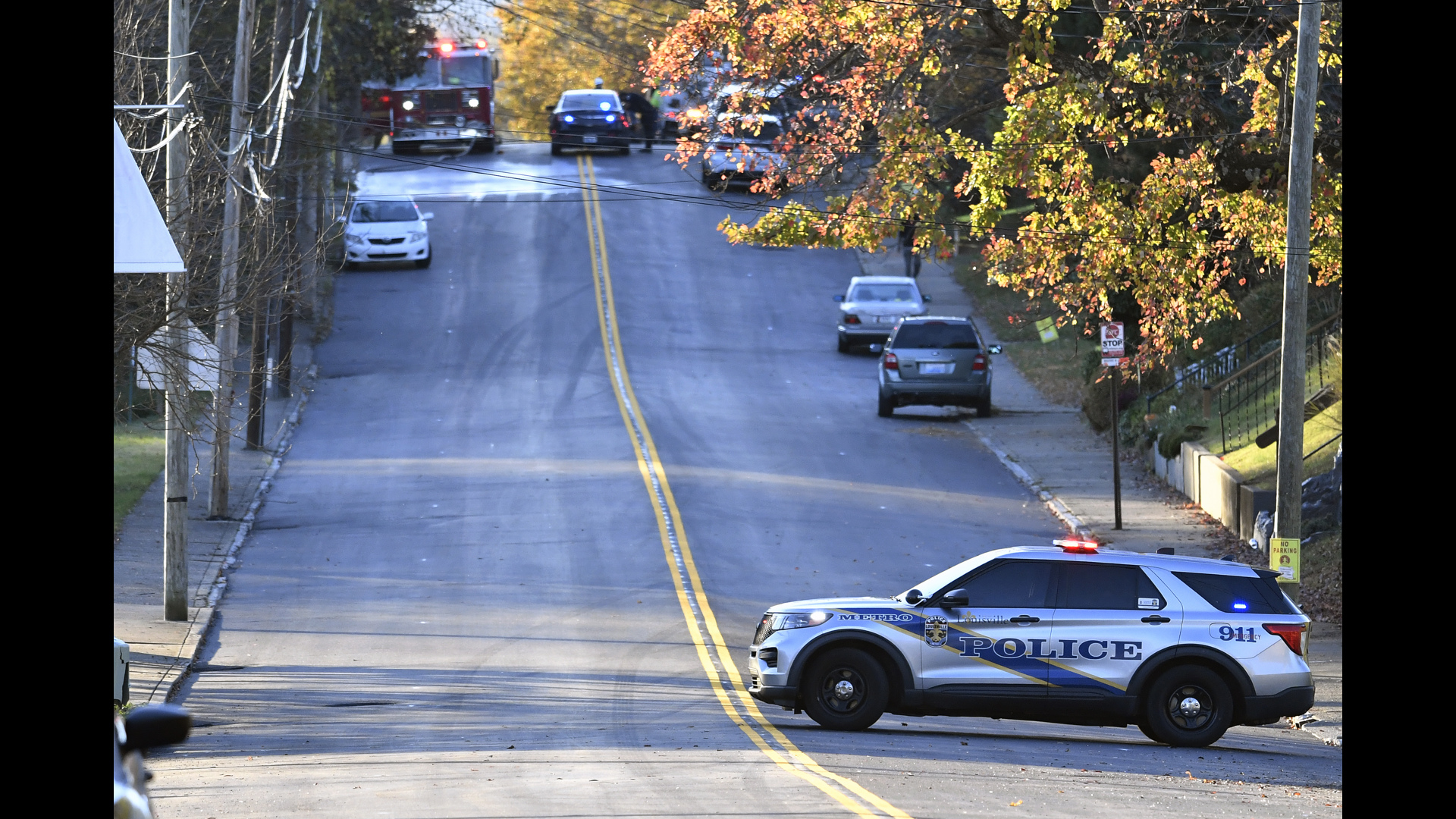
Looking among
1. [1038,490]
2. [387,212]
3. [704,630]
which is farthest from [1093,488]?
[387,212]

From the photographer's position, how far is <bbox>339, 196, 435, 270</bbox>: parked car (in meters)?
42.8

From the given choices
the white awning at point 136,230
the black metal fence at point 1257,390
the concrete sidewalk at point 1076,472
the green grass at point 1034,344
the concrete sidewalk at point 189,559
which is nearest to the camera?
the white awning at point 136,230

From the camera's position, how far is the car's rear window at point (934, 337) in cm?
3022

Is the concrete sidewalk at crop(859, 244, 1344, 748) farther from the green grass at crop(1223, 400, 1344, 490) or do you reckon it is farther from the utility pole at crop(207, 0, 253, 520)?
the utility pole at crop(207, 0, 253, 520)

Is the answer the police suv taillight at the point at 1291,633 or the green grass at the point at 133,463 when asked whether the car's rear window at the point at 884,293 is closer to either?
the green grass at the point at 133,463

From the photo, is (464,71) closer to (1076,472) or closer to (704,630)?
(1076,472)

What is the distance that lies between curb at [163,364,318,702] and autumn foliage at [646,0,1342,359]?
7238 mm

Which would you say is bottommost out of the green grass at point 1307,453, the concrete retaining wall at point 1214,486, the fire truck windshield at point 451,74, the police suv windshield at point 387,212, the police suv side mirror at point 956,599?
the concrete retaining wall at point 1214,486

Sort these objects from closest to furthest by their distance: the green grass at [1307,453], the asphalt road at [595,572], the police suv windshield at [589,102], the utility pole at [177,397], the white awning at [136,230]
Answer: the white awning at [136,230]
the asphalt road at [595,572]
the utility pole at [177,397]
the green grass at [1307,453]
the police suv windshield at [589,102]

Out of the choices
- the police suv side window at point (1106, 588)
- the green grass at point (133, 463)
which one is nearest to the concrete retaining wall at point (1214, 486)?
A: the police suv side window at point (1106, 588)

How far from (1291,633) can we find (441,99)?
42875mm

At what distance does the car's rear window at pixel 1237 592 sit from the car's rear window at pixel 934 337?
17422 millimetres

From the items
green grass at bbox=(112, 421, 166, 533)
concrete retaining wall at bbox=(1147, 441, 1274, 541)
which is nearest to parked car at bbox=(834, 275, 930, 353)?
concrete retaining wall at bbox=(1147, 441, 1274, 541)
